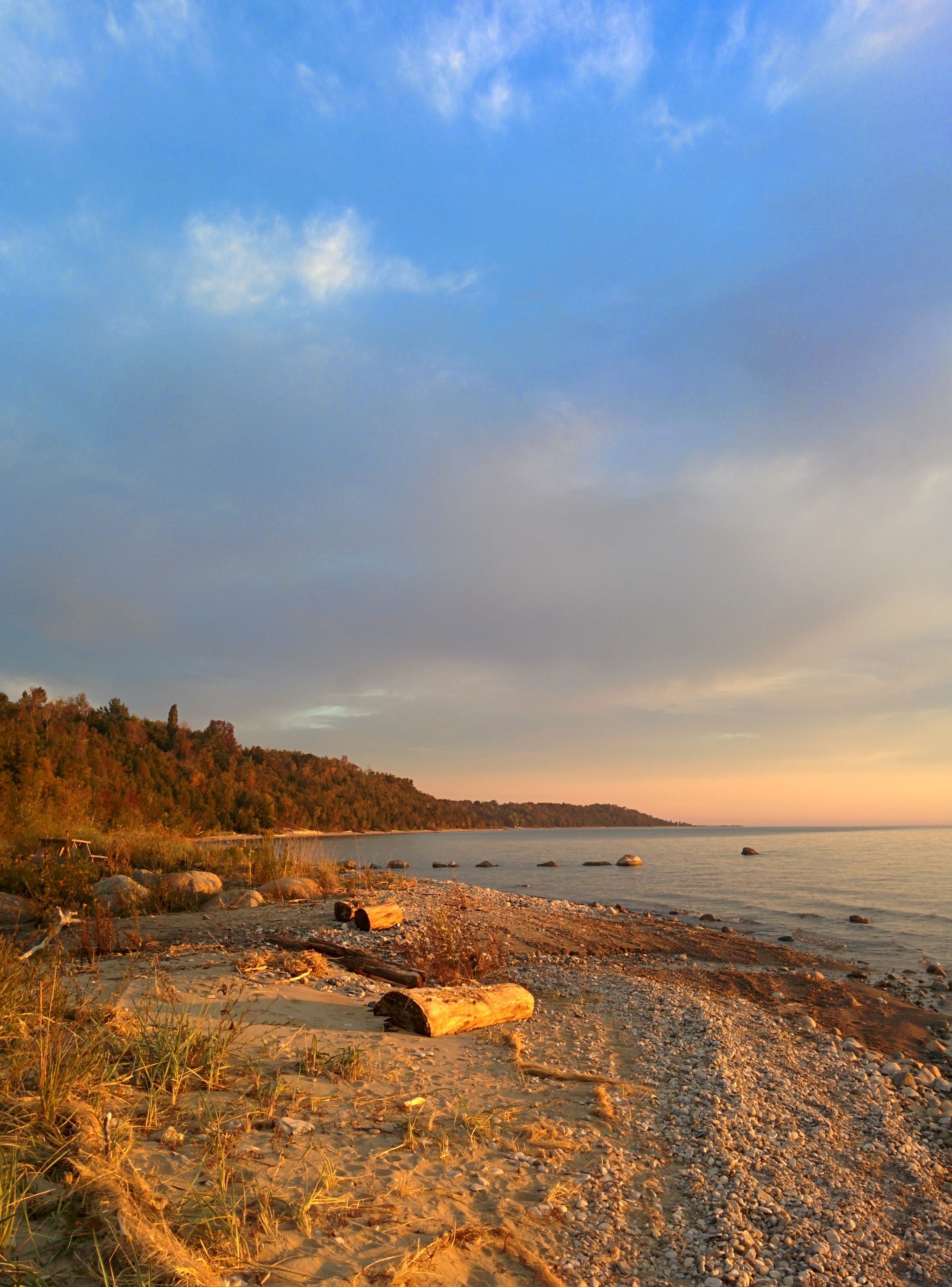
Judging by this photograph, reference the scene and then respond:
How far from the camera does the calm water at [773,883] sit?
22453 mm

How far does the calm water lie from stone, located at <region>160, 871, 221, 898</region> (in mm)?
11005

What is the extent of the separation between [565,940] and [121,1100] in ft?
45.7

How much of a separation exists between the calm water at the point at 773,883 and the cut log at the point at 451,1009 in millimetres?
13994

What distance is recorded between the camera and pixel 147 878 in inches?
821

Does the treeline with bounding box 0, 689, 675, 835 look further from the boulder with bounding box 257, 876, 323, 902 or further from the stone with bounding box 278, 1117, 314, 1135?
the stone with bounding box 278, 1117, 314, 1135

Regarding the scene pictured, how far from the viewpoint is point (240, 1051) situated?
21.0 feet

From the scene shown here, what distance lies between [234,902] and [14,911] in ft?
16.9

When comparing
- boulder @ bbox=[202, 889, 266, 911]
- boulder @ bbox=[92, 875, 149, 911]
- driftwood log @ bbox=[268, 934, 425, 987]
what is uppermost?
boulder @ bbox=[92, 875, 149, 911]

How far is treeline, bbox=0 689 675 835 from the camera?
1373 inches

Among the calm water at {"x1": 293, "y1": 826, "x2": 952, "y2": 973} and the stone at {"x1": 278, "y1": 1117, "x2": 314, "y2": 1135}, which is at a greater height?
the stone at {"x1": 278, "y1": 1117, "x2": 314, "y2": 1135}

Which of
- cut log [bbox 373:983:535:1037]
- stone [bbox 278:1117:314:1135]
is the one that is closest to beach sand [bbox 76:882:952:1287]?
stone [bbox 278:1117:314:1135]

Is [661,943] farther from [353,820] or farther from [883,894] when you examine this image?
[353,820]

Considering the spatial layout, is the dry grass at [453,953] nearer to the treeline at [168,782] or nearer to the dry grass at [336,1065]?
the dry grass at [336,1065]

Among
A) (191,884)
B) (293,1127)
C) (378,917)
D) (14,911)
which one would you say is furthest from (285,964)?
(191,884)
